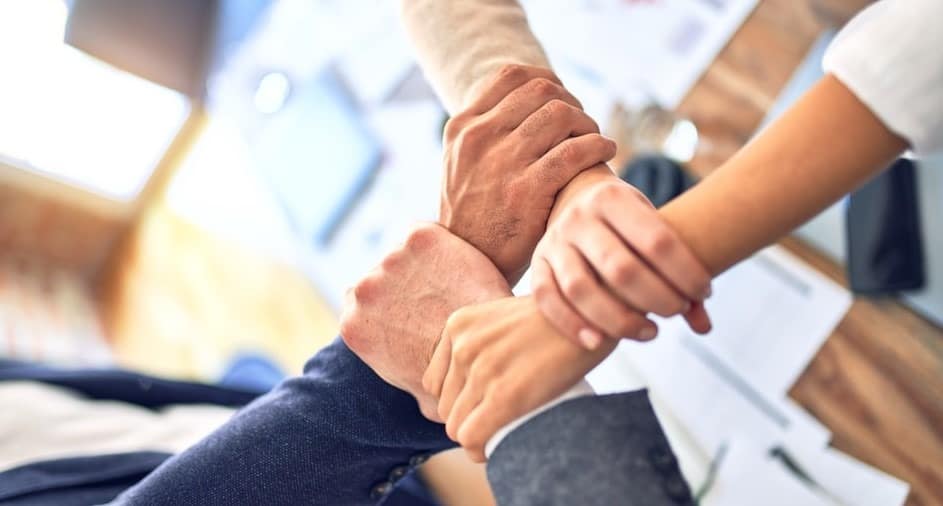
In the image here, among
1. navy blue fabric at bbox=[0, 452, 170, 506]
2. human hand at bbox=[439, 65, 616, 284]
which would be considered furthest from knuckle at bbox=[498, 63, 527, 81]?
navy blue fabric at bbox=[0, 452, 170, 506]

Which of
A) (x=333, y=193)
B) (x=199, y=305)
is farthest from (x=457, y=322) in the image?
(x=199, y=305)

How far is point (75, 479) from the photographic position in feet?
2.64

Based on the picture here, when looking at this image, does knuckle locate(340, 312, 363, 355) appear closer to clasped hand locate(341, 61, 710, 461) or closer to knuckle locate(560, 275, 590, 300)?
clasped hand locate(341, 61, 710, 461)

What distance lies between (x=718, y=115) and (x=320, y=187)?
2.78 ft

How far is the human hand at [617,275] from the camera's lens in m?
0.40

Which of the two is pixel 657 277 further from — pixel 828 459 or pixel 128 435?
pixel 128 435

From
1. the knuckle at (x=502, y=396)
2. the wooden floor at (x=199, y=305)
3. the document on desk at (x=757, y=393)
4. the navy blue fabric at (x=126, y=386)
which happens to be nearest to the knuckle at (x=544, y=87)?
the knuckle at (x=502, y=396)

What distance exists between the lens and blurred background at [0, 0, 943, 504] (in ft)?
2.60

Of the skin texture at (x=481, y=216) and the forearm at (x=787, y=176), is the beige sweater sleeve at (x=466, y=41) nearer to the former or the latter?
the skin texture at (x=481, y=216)

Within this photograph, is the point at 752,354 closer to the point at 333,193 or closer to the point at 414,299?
the point at 414,299

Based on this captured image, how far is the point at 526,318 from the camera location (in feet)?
1.44

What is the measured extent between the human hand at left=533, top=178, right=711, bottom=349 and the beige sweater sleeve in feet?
0.68

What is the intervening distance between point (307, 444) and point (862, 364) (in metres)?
0.62

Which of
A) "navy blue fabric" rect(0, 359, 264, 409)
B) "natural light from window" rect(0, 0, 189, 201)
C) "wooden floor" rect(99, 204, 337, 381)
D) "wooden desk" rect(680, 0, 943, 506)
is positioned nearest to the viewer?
"wooden desk" rect(680, 0, 943, 506)
